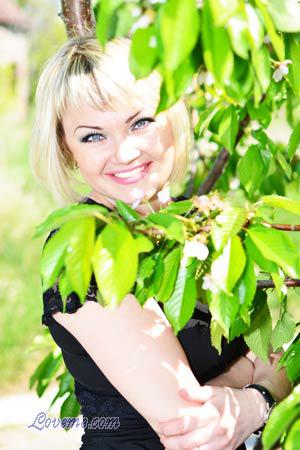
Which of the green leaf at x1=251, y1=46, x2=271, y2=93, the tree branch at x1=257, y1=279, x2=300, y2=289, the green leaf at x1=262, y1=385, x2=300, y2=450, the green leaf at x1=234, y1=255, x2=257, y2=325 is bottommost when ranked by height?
the tree branch at x1=257, y1=279, x2=300, y2=289

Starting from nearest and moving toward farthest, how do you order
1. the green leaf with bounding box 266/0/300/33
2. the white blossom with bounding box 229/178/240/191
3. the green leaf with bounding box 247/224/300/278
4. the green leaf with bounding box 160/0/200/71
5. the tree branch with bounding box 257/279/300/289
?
1. the green leaf with bounding box 160/0/200/71
2. the green leaf with bounding box 266/0/300/33
3. the green leaf with bounding box 247/224/300/278
4. the tree branch with bounding box 257/279/300/289
5. the white blossom with bounding box 229/178/240/191

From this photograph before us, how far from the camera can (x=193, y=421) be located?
4.84ft

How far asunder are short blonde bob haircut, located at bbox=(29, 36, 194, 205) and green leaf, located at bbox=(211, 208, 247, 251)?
537 mm

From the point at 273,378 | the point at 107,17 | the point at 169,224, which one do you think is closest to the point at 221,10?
the point at 107,17

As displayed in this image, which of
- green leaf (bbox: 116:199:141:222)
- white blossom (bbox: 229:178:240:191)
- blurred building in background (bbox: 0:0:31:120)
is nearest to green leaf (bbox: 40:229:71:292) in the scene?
green leaf (bbox: 116:199:141:222)

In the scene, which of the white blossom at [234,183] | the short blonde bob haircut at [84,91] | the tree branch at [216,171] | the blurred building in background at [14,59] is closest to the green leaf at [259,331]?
the short blonde bob haircut at [84,91]

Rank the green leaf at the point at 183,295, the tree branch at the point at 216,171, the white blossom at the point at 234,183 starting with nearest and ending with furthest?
1. the green leaf at the point at 183,295
2. the tree branch at the point at 216,171
3. the white blossom at the point at 234,183

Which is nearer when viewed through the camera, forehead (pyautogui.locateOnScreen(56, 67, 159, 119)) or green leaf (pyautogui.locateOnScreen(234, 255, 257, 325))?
green leaf (pyautogui.locateOnScreen(234, 255, 257, 325))

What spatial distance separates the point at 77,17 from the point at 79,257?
1.09 m

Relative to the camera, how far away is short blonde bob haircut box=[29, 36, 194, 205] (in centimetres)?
170

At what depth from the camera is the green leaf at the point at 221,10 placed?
0.89m

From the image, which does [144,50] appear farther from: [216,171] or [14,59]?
[14,59]

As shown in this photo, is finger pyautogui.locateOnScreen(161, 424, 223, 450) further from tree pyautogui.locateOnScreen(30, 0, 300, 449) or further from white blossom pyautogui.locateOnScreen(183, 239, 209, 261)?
white blossom pyautogui.locateOnScreen(183, 239, 209, 261)

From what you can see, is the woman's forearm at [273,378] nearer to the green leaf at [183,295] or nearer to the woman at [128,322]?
the woman at [128,322]
